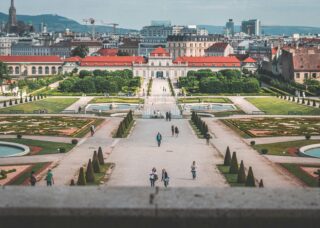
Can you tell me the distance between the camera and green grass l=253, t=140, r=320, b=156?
127 feet

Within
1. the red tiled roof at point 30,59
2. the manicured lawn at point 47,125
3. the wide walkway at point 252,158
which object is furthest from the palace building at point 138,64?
the wide walkway at point 252,158

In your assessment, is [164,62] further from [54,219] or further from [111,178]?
[54,219]

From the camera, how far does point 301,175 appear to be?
3000 cm

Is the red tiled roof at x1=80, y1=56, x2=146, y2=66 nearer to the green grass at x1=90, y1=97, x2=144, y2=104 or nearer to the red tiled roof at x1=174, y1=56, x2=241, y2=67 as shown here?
the red tiled roof at x1=174, y1=56, x2=241, y2=67

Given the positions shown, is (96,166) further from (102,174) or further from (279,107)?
(279,107)

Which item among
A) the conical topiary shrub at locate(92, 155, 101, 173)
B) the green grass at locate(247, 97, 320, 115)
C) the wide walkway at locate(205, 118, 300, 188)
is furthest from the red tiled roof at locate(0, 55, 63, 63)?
the conical topiary shrub at locate(92, 155, 101, 173)

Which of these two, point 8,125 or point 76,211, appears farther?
point 8,125

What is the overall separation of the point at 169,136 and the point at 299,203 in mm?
42366

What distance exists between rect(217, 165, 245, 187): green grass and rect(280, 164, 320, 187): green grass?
310 cm

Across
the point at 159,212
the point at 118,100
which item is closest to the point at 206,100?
the point at 118,100

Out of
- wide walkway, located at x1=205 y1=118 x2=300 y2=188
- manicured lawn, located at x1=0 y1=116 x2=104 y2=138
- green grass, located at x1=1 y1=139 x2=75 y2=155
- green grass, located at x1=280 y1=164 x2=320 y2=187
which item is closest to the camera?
green grass, located at x1=280 y1=164 x2=320 y2=187

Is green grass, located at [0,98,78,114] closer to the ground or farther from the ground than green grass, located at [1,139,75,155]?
closer to the ground

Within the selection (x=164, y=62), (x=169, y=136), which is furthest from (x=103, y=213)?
(x=164, y=62)

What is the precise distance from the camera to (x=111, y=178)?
29406 mm
